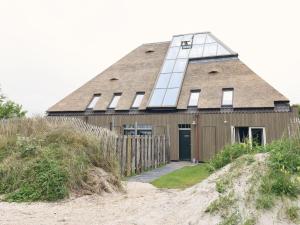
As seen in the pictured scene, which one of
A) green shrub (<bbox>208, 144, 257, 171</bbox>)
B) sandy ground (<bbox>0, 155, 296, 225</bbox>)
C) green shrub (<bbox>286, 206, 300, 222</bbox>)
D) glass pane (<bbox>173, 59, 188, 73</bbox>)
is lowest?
sandy ground (<bbox>0, 155, 296, 225</bbox>)

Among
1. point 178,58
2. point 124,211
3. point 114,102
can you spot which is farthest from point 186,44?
point 124,211

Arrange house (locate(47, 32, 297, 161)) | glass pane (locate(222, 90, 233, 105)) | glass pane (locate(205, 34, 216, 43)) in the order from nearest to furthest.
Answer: house (locate(47, 32, 297, 161)) → glass pane (locate(222, 90, 233, 105)) → glass pane (locate(205, 34, 216, 43))

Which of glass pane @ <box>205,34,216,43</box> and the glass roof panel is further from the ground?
the glass roof panel

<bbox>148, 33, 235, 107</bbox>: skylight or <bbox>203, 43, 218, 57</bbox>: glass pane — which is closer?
<bbox>148, 33, 235, 107</bbox>: skylight

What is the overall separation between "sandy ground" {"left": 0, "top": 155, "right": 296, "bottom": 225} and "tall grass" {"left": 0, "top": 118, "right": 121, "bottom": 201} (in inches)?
23.4

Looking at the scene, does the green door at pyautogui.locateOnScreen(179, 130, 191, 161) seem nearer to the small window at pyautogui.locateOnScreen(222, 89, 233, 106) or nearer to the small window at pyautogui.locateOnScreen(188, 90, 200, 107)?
the small window at pyautogui.locateOnScreen(188, 90, 200, 107)

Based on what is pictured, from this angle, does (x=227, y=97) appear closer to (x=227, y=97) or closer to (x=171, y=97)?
(x=227, y=97)

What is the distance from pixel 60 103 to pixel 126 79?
6.08m

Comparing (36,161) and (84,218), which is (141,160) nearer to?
(36,161)

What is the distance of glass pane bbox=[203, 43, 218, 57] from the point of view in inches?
911

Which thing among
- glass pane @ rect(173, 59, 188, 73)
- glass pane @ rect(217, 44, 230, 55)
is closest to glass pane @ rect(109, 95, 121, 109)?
glass pane @ rect(173, 59, 188, 73)

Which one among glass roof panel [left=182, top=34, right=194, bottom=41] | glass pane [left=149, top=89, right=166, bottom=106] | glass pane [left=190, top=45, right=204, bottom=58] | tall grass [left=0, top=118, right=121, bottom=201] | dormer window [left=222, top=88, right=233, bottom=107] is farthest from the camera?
Result: glass roof panel [left=182, top=34, right=194, bottom=41]

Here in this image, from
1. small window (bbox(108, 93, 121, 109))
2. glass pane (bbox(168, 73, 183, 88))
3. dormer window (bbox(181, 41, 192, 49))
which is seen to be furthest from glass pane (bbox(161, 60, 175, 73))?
small window (bbox(108, 93, 121, 109))

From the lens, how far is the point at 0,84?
29.7 metres
